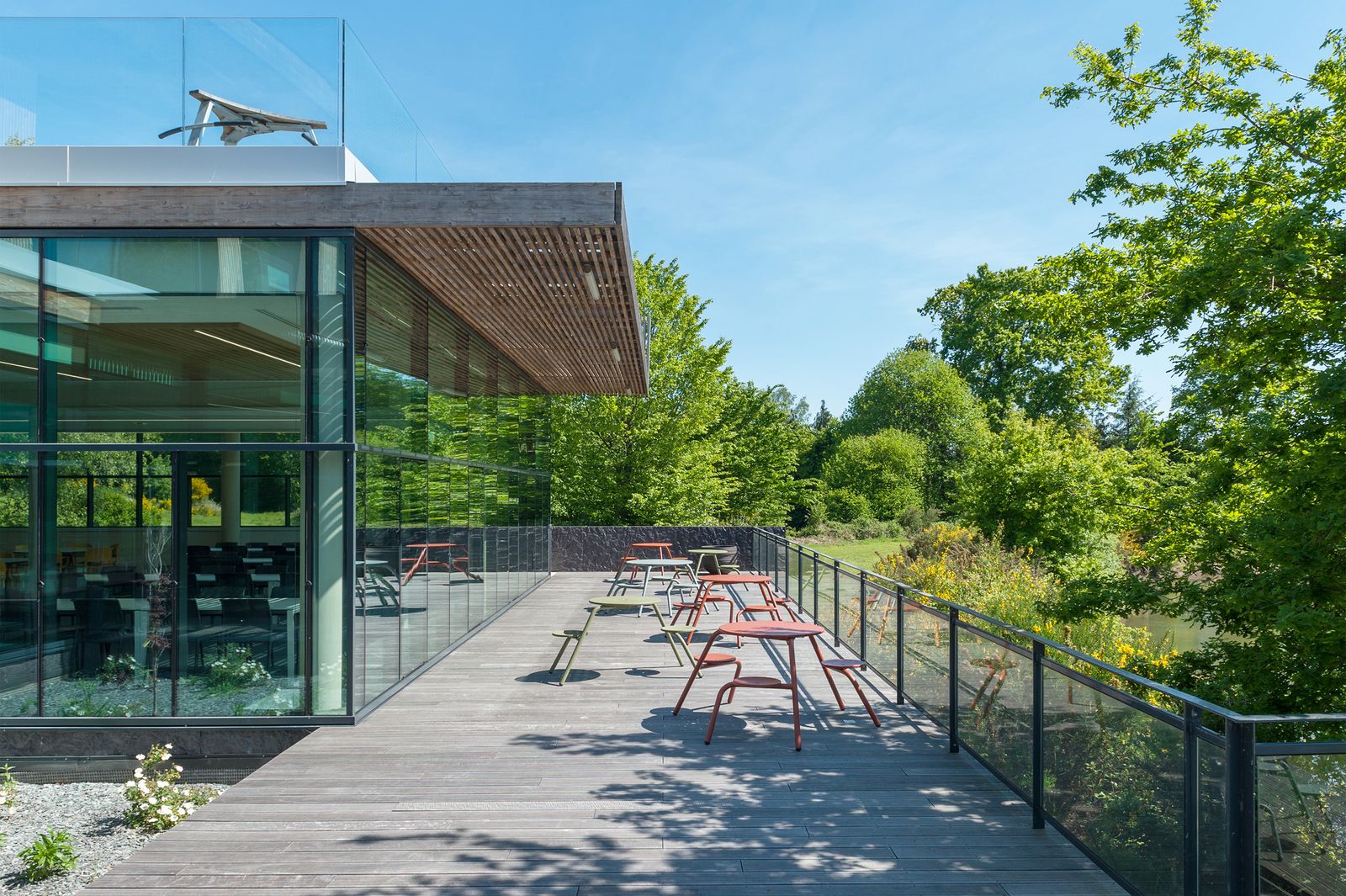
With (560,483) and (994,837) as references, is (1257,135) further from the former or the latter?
(560,483)

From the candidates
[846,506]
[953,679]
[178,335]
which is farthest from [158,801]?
[846,506]

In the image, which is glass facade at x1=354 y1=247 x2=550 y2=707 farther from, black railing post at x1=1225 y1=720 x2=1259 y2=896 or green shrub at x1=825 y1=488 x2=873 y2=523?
green shrub at x1=825 y1=488 x2=873 y2=523

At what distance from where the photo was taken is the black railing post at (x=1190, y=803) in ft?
11.2

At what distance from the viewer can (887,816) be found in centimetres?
513

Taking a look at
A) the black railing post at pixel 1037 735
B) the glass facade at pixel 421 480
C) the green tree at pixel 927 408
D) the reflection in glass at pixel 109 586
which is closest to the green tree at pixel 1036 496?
the glass facade at pixel 421 480

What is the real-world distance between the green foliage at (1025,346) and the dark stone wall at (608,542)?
7.77 metres

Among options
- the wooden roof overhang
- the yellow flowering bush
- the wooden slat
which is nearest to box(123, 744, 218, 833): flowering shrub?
the wooden roof overhang

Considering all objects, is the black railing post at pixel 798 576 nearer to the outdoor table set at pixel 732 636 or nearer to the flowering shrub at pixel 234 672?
the outdoor table set at pixel 732 636

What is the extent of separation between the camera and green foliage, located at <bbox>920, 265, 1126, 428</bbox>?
11209 millimetres

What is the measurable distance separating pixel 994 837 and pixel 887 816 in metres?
0.60

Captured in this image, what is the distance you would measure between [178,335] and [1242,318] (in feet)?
29.8

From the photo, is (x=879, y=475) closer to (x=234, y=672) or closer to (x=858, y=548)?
(x=858, y=548)

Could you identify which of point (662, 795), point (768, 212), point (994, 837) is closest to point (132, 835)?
point (662, 795)

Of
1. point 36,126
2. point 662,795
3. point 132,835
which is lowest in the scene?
point 132,835
